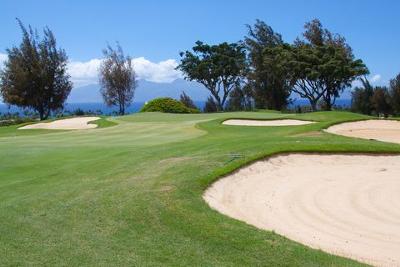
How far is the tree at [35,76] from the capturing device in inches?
1982

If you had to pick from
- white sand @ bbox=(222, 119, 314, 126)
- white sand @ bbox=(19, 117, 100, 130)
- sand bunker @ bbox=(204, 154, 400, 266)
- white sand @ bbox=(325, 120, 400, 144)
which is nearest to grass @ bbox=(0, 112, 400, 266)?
sand bunker @ bbox=(204, 154, 400, 266)

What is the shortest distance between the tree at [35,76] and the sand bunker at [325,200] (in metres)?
42.3

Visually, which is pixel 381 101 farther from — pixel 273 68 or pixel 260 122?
pixel 260 122

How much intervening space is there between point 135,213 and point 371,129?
17786 millimetres

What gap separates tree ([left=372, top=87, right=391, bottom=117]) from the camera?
55.8 m

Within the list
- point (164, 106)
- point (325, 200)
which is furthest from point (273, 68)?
point (325, 200)

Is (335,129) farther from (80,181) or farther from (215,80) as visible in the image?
(215,80)

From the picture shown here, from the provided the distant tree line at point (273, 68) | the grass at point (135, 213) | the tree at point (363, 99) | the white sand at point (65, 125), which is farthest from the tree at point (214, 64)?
the grass at point (135, 213)

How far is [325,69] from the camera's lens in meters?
50.7

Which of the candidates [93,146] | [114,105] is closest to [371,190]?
[93,146]

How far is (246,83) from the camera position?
6688cm

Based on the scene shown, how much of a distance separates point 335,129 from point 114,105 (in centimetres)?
4243

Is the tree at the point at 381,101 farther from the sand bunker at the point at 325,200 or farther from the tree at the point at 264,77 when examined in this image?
the sand bunker at the point at 325,200

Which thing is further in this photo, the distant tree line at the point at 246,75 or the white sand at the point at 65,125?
the distant tree line at the point at 246,75
